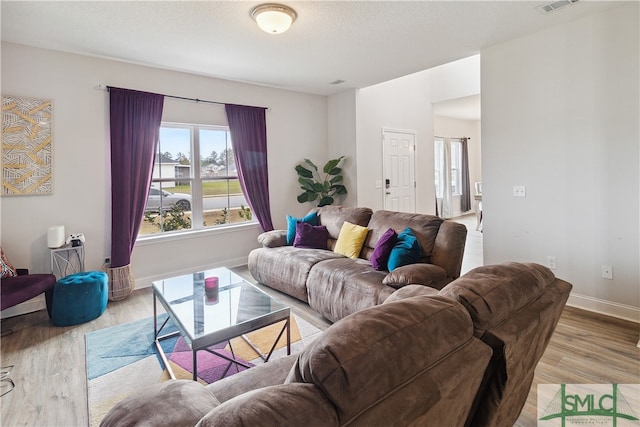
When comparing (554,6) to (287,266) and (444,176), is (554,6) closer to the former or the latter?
(287,266)

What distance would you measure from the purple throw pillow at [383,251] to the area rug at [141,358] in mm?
783

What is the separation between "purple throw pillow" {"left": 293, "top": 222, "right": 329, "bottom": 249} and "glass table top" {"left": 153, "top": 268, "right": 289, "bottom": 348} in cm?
111

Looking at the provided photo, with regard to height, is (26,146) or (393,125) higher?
(393,125)

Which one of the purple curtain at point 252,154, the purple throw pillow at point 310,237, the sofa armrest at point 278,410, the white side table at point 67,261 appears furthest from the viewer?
the purple curtain at point 252,154

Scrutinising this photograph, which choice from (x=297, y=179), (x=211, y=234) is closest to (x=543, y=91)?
(x=297, y=179)

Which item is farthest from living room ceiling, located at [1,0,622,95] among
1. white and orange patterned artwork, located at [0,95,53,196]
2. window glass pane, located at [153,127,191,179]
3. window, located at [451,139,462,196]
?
window, located at [451,139,462,196]

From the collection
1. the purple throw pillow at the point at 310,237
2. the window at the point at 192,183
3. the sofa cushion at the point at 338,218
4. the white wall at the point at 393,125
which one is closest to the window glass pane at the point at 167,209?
the window at the point at 192,183

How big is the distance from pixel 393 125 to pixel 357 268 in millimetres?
3868

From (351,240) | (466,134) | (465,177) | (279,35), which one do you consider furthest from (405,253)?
(466,134)

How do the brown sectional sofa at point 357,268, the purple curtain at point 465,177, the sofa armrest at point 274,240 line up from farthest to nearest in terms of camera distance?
the purple curtain at point 465,177, the sofa armrest at point 274,240, the brown sectional sofa at point 357,268

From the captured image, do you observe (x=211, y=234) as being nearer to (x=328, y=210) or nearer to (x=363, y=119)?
(x=328, y=210)

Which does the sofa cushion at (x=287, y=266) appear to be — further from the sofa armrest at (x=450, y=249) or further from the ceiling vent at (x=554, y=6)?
the ceiling vent at (x=554, y=6)

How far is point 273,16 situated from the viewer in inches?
105

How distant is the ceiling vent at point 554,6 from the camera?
9.04 ft
